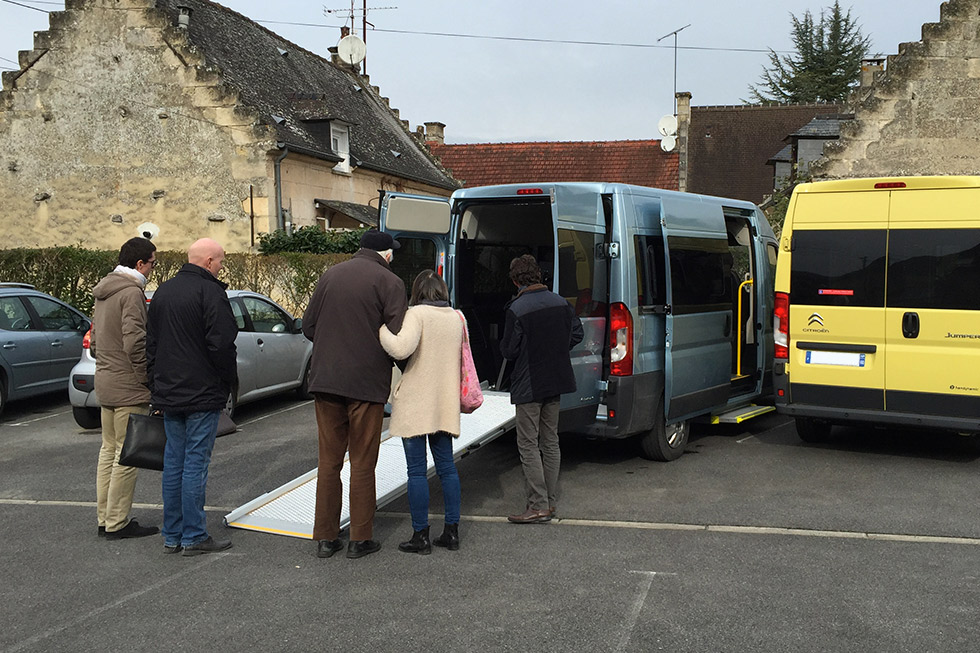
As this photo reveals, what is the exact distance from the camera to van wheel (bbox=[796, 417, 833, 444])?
9453mm

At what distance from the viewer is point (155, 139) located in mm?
24266

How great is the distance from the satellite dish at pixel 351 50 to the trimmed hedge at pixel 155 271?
18.2m

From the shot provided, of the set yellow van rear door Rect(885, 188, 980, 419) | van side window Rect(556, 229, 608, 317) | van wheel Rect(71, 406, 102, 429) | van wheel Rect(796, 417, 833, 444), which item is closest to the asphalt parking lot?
yellow van rear door Rect(885, 188, 980, 419)

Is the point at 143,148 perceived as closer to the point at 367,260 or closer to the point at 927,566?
the point at 367,260

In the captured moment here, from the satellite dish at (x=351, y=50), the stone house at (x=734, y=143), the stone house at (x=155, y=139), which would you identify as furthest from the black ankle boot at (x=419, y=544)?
the satellite dish at (x=351, y=50)

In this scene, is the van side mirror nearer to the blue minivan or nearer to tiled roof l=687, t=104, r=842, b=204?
the blue minivan

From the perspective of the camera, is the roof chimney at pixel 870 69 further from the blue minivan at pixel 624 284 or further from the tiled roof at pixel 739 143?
the blue minivan at pixel 624 284

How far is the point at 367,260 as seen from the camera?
5.75 meters

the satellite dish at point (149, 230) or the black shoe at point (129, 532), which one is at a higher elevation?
the satellite dish at point (149, 230)

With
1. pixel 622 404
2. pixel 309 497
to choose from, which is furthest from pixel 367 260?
pixel 622 404

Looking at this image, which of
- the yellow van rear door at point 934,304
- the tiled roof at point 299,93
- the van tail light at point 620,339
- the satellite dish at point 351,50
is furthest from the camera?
the satellite dish at point 351,50

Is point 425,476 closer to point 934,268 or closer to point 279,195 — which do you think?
point 934,268

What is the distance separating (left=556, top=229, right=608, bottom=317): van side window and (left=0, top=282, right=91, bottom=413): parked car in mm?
7570

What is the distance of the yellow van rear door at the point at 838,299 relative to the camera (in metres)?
8.41
